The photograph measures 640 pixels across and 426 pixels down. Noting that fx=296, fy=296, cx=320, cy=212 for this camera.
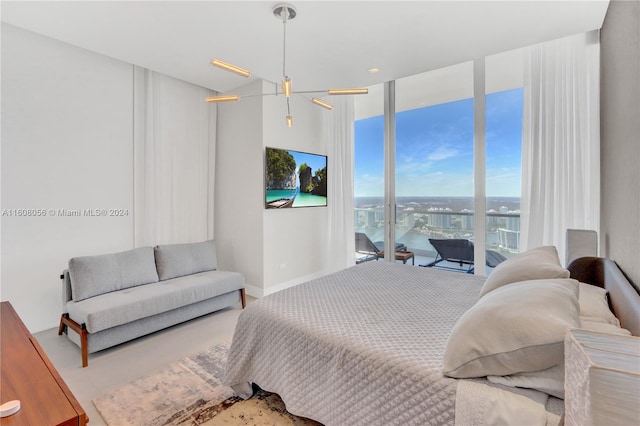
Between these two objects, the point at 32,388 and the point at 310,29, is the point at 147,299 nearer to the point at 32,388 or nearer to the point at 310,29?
the point at 32,388

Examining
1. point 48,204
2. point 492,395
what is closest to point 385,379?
point 492,395

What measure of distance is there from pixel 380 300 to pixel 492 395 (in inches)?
37.8

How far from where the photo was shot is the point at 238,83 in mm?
4129

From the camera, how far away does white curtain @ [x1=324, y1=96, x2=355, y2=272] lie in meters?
4.58

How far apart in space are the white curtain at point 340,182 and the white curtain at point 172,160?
1.83 m

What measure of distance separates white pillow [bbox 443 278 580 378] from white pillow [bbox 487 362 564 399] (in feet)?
0.13

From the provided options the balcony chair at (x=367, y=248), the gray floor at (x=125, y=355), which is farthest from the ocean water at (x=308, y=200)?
the gray floor at (x=125, y=355)

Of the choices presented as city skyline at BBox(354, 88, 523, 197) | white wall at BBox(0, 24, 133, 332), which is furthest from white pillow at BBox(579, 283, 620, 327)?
white wall at BBox(0, 24, 133, 332)

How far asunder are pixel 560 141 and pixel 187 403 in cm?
403

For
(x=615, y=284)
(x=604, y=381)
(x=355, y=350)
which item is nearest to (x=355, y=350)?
(x=355, y=350)

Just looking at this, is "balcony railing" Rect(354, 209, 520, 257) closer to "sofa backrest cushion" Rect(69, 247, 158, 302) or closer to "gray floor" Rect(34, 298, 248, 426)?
"gray floor" Rect(34, 298, 248, 426)

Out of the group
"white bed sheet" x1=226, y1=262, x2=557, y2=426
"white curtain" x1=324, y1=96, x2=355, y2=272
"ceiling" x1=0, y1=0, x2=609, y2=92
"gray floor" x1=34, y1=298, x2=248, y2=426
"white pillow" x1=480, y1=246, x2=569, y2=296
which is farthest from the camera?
→ "white curtain" x1=324, y1=96, x2=355, y2=272

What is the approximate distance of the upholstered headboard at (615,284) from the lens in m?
1.23

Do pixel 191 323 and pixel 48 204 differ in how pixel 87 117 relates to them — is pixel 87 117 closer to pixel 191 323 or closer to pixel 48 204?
pixel 48 204
